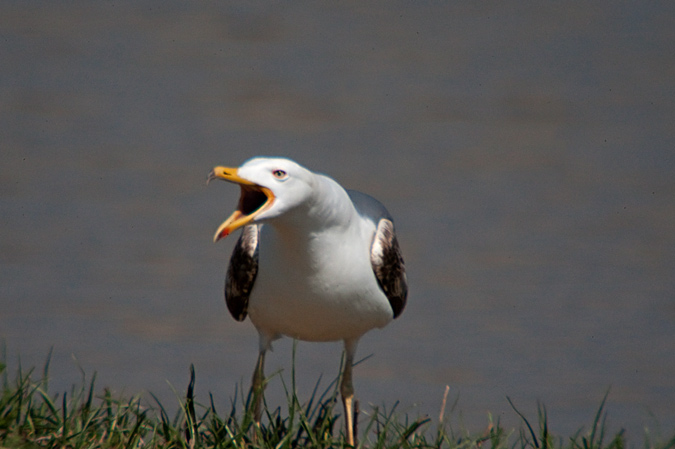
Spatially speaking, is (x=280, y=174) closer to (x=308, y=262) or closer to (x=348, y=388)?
(x=308, y=262)

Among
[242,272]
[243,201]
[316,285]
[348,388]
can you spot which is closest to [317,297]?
[316,285]

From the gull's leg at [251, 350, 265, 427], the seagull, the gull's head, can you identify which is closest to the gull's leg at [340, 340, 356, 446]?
the seagull

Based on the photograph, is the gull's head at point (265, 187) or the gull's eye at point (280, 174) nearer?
the gull's head at point (265, 187)

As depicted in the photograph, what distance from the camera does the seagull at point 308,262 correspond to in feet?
12.9

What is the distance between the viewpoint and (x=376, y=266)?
4.74 meters

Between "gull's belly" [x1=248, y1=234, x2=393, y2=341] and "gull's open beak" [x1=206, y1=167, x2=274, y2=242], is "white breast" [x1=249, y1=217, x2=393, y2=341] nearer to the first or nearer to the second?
"gull's belly" [x1=248, y1=234, x2=393, y2=341]

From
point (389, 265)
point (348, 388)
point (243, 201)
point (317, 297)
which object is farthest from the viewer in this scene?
point (348, 388)

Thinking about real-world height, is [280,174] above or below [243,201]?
above

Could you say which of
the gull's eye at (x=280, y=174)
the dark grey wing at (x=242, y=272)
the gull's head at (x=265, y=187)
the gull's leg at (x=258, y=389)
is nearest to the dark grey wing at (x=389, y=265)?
the dark grey wing at (x=242, y=272)

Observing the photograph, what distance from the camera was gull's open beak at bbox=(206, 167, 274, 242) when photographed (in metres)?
3.69

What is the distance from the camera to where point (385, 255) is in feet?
15.8

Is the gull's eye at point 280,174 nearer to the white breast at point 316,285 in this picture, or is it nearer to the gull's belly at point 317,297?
the white breast at point 316,285

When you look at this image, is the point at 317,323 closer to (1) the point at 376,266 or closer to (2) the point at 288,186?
(1) the point at 376,266

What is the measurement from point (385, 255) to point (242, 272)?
28.3 inches
